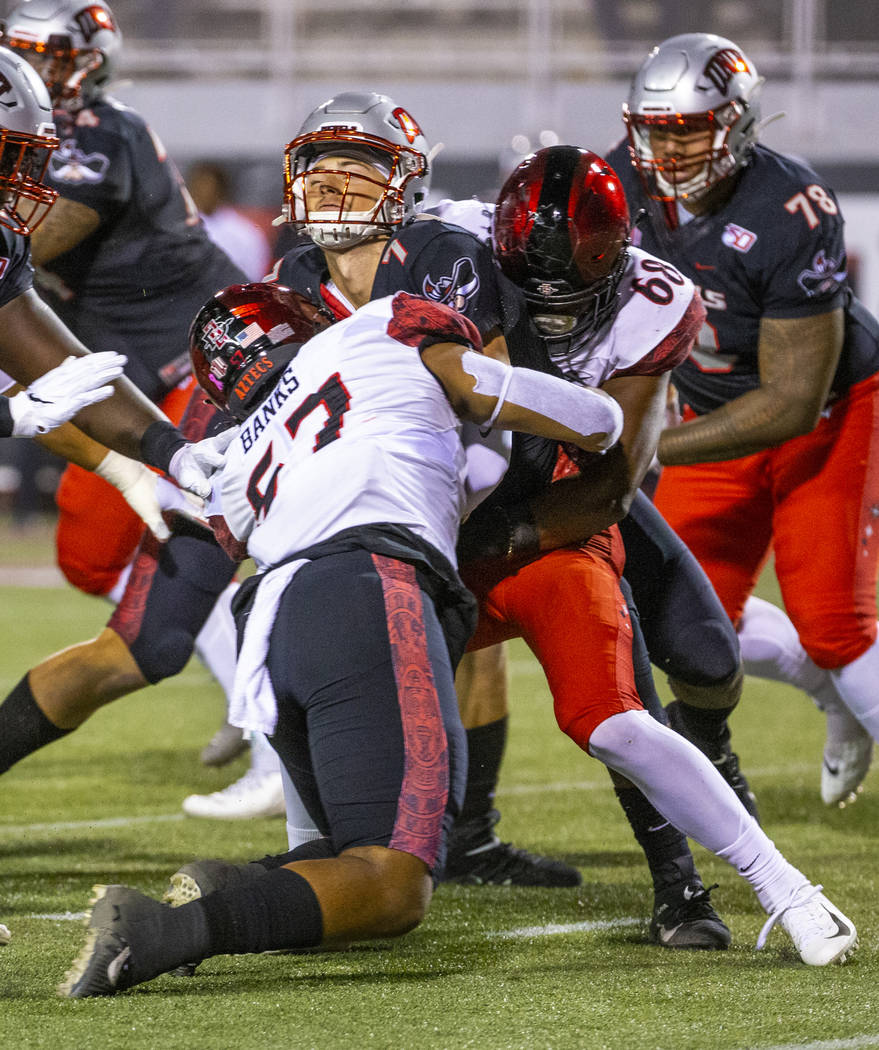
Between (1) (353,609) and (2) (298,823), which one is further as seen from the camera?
(2) (298,823)

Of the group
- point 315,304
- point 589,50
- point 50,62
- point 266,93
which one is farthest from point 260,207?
point 315,304

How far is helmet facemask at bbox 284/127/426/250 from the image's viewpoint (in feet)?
9.96

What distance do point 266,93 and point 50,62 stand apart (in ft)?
32.7

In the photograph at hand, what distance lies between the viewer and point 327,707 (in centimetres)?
247

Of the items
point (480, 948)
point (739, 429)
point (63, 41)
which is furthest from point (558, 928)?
point (63, 41)

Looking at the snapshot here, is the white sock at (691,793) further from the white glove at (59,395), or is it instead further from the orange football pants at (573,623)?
the white glove at (59,395)

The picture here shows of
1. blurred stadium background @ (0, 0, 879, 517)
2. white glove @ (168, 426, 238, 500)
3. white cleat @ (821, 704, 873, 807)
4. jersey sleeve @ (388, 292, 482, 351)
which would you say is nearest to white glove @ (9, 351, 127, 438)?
white glove @ (168, 426, 238, 500)

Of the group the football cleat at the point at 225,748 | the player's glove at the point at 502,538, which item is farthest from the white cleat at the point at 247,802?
the player's glove at the point at 502,538

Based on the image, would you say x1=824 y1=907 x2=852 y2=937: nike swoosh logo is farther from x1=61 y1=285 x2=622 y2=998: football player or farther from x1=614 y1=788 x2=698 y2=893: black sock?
x1=61 y1=285 x2=622 y2=998: football player

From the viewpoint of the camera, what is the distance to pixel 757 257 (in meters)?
3.88

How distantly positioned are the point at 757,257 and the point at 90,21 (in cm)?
185

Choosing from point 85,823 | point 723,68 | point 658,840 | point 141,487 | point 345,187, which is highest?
point 723,68

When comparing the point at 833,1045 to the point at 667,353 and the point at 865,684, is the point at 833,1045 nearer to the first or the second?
the point at 667,353

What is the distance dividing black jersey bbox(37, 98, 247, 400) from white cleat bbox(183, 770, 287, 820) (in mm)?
1071
